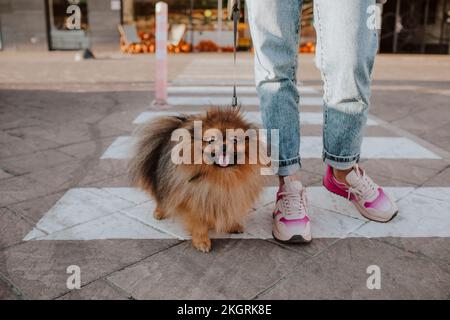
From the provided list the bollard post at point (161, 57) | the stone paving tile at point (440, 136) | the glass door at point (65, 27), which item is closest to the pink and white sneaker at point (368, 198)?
the stone paving tile at point (440, 136)

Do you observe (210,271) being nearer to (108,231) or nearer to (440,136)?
(108,231)

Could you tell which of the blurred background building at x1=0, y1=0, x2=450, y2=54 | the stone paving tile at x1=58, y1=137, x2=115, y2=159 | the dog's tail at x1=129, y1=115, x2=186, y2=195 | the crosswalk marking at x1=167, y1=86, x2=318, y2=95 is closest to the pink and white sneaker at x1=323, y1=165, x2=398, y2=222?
the dog's tail at x1=129, y1=115, x2=186, y2=195

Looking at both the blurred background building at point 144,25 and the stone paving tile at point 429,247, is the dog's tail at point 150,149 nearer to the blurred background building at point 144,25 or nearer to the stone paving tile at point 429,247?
the stone paving tile at point 429,247

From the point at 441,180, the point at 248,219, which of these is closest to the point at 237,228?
the point at 248,219

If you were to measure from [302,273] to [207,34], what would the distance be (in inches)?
629

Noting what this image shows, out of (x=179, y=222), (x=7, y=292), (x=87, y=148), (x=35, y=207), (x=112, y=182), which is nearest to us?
(x=7, y=292)

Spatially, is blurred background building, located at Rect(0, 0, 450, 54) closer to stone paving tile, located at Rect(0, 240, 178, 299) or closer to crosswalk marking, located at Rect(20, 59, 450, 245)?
crosswalk marking, located at Rect(20, 59, 450, 245)

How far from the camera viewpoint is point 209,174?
6.31 ft

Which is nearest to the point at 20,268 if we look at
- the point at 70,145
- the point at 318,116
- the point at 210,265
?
the point at 210,265

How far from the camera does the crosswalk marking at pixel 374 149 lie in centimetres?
345

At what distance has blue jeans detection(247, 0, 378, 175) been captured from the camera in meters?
1.98

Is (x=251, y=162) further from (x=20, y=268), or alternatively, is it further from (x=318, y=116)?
(x=318, y=116)

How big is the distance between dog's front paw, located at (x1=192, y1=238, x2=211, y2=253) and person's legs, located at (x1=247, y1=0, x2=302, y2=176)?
53 cm

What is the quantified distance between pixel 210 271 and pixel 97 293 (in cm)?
44
